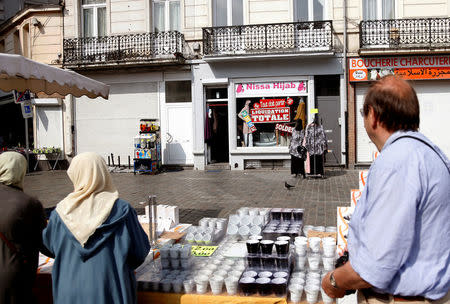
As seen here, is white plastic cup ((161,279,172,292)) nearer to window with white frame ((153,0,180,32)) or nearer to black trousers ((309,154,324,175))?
black trousers ((309,154,324,175))

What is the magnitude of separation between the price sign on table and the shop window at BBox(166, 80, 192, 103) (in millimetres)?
14975

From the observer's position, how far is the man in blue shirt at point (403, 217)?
1.59 meters

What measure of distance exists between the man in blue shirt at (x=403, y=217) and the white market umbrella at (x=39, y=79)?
4932 millimetres

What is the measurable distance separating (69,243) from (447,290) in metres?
2.04

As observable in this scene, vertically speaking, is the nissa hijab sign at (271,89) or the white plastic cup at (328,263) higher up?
the nissa hijab sign at (271,89)

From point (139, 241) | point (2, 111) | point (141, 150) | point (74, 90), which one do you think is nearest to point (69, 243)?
point (139, 241)

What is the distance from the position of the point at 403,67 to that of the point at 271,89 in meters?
5.07

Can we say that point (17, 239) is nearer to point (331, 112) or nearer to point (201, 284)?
point (201, 284)

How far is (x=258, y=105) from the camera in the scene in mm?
17438

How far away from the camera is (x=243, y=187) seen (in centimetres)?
1233

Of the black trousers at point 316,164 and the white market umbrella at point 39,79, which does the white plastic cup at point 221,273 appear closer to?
the white market umbrella at point 39,79

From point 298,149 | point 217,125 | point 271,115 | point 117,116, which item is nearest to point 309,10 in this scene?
point 271,115

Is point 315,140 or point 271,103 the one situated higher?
point 271,103

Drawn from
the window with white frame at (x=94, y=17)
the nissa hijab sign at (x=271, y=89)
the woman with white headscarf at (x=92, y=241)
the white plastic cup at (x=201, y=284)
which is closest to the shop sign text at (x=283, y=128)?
the nissa hijab sign at (x=271, y=89)
